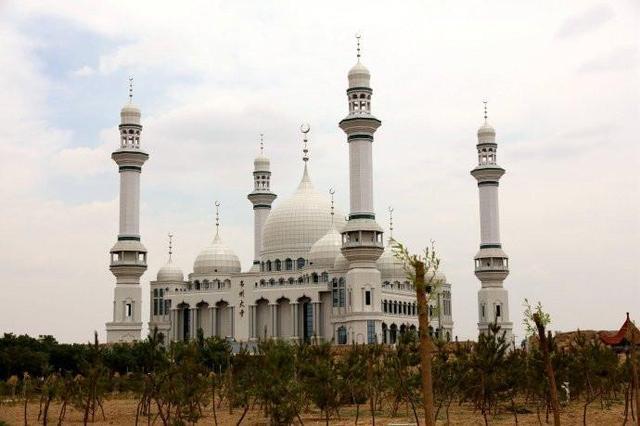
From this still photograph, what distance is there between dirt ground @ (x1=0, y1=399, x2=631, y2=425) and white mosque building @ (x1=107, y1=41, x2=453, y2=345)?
88.4 ft

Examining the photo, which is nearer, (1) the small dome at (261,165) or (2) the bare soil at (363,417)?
(2) the bare soil at (363,417)

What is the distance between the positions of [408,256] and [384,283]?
5622 centimetres

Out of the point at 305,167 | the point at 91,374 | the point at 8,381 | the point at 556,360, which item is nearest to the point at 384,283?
the point at 305,167

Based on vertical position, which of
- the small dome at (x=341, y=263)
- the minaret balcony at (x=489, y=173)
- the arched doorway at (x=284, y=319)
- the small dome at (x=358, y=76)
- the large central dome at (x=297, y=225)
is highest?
the small dome at (x=358, y=76)

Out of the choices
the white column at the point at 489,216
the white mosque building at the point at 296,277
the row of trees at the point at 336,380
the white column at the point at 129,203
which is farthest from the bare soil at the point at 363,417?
the white column at the point at 489,216

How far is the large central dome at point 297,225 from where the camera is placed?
77562 millimetres

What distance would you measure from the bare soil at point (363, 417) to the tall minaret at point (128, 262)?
3462cm

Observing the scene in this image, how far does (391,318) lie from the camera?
70.4 metres

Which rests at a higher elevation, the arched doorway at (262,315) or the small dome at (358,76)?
the small dome at (358,76)

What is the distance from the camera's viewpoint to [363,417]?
3353cm

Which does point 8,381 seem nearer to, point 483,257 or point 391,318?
point 391,318

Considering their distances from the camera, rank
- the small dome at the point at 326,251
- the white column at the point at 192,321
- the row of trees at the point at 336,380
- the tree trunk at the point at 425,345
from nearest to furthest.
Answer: the tree trunk at the point at 425,345, the row of trees at the point at 336,380, the small dome at the point at 326,251, the white column at the point at 192,321

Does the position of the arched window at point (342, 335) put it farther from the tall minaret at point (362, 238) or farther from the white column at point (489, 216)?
the white column at point (489, 216)

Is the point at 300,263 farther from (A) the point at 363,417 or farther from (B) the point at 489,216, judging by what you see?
(A) the point at 363,417
